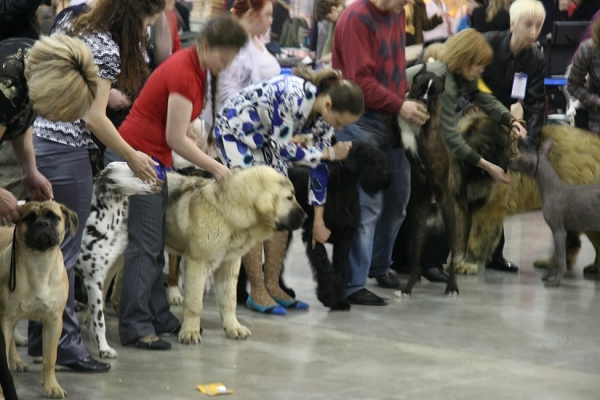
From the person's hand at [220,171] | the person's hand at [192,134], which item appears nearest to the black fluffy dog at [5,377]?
the person's hand at [220,171]

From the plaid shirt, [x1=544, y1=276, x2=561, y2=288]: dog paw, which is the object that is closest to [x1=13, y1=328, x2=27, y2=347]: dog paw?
[x1=544, y1=276, x2=561, y2=288]: dog paw

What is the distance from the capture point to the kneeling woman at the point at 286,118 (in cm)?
474

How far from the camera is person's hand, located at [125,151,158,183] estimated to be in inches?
151

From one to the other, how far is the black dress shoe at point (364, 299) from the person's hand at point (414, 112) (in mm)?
1082

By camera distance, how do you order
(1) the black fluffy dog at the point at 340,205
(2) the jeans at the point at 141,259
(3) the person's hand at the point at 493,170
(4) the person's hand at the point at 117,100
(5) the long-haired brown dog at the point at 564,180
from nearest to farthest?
(2) the jeans at the point at 141,259 < (4) the person's hand at the point at 117,100 < (1) the black fluffy dog at the point at 340,205 < (3) the person's hand at the point at 493,170 < (5) the long-haired brown dog at the point at 564,180

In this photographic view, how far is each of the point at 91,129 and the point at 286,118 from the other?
1.28 meters

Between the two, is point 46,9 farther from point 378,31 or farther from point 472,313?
point 472,313

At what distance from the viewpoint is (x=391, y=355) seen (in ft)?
14.8

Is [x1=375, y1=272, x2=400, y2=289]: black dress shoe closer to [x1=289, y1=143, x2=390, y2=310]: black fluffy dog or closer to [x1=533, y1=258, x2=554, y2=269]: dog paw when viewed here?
[x1=289, y1=143, x2=390, y2=310]: black fluffy dog


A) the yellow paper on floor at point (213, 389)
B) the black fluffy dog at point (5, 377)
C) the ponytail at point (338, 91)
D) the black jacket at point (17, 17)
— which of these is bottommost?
the yellow paper on floor at point (213, 389)

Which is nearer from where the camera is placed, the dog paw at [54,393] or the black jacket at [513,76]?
the dog paw at [54,393]

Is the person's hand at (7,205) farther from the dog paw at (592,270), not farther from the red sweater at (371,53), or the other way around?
the dog paw at (592,270)

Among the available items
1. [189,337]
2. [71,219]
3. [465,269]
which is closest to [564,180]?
[465,269]

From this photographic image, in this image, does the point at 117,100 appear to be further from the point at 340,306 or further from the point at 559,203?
the point at 559,203
